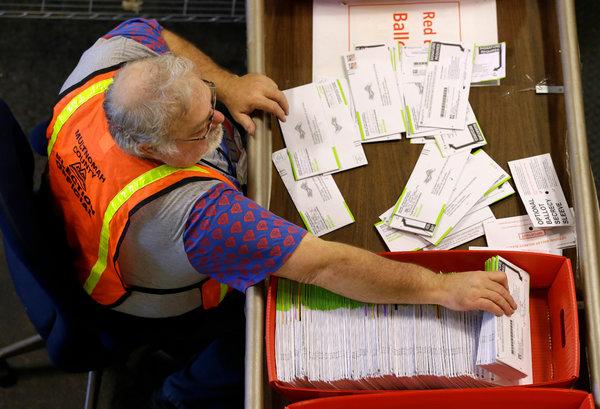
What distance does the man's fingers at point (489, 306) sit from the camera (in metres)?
1.17

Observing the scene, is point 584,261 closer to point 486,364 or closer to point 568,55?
point 486,364

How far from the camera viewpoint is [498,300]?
1171 millimetres

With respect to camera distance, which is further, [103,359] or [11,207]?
[103,359]

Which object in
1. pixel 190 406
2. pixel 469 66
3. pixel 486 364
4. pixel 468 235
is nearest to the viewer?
pixel 486 364

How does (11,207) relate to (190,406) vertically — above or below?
above

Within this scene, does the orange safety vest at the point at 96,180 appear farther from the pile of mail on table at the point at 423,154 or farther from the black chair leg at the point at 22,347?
the black chair leg at the point at 22,347

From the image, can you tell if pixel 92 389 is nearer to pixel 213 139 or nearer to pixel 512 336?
pixel 213 139

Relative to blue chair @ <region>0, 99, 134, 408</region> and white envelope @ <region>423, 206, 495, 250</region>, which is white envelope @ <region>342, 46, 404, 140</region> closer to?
white envelope @ <region>423, 206, 495, 250</region>

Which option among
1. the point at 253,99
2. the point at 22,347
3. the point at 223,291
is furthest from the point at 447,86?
the point at 22,347

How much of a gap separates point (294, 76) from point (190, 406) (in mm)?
861

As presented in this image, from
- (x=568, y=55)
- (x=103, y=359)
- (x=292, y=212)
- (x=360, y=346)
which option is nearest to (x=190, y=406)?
(x=103, y=359)

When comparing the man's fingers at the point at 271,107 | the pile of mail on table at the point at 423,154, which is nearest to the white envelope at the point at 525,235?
the pile of mail on table at the point at 423,154

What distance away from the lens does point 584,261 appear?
Answer: 127 centimetres

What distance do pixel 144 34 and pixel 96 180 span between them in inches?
16.6
